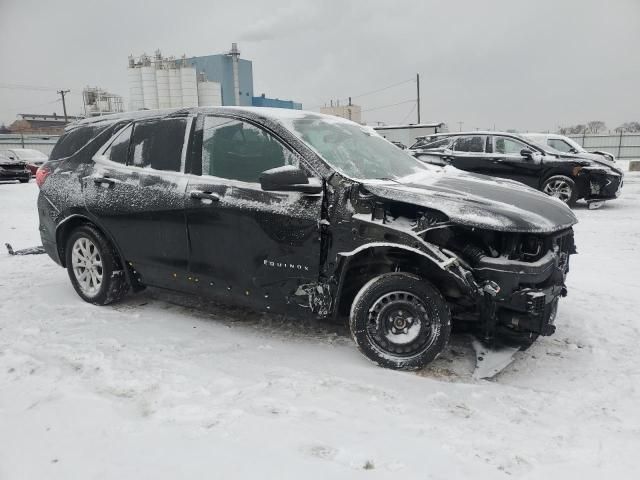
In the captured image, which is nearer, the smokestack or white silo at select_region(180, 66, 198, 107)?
white silo at select_region(180, 66, 198, 107)

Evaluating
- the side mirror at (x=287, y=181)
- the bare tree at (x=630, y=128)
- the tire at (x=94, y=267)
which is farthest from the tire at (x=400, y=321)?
the bare tree at (x=630, y=128)

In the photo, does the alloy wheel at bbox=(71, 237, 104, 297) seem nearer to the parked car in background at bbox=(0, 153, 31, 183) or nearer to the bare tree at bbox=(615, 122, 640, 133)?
the parked car in background at bbox=(0, 153, 31, 183)

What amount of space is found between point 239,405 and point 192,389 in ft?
1.23

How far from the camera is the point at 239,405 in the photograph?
2822 millimetres

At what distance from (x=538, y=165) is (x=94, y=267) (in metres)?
8.70

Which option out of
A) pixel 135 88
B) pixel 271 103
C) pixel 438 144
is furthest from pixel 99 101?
pixel 438 144

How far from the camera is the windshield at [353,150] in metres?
3.50

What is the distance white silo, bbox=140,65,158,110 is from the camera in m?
43.9

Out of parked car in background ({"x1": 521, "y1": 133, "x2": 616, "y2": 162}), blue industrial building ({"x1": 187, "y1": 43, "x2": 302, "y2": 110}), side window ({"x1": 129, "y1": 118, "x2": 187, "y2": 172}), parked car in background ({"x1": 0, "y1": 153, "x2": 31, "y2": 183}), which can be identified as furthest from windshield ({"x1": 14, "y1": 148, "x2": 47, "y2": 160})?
blue industrial building ({"x1": 187, "y1": 43, "x2": 302, "y2": 110})

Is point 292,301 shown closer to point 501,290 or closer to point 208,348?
point 208,348

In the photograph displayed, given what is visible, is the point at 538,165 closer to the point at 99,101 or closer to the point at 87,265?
the point at 87,265

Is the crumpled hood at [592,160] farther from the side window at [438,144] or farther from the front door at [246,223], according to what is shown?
the front door at [246,223]

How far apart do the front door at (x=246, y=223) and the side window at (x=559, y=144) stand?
30.7ft

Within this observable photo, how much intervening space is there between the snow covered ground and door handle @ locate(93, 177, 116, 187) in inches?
46.8
